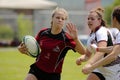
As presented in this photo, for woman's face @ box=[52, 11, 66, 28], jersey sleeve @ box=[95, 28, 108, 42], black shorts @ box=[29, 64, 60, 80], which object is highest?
woman's face @ box=[52, 11, 66, 28]

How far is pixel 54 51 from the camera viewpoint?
7797 millimetres

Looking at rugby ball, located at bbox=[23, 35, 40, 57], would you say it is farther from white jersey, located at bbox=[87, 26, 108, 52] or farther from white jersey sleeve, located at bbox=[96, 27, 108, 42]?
white jersey sleeve, located at bbox=[96, 27, 108, 42]

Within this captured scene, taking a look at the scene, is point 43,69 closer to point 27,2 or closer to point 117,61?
point 117,61

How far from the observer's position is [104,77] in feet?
24.8

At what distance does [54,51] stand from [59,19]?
0.48 metres

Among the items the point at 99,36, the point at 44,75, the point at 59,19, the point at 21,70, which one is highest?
the point at 59,19

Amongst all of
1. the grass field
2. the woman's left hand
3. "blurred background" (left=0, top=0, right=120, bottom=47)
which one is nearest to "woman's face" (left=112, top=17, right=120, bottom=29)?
the woman's left hand

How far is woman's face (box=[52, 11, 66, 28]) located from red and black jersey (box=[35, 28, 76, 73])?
0.61 feet

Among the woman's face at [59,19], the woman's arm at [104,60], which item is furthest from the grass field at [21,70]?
the woman's arm at [104,60]

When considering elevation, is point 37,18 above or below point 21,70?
below

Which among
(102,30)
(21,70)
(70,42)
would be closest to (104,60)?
(102,30)

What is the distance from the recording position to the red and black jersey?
25.6 ft

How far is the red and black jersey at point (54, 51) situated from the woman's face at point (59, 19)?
0.19 m

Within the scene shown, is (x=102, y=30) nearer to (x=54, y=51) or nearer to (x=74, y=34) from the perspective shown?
(x=74, y=34)
